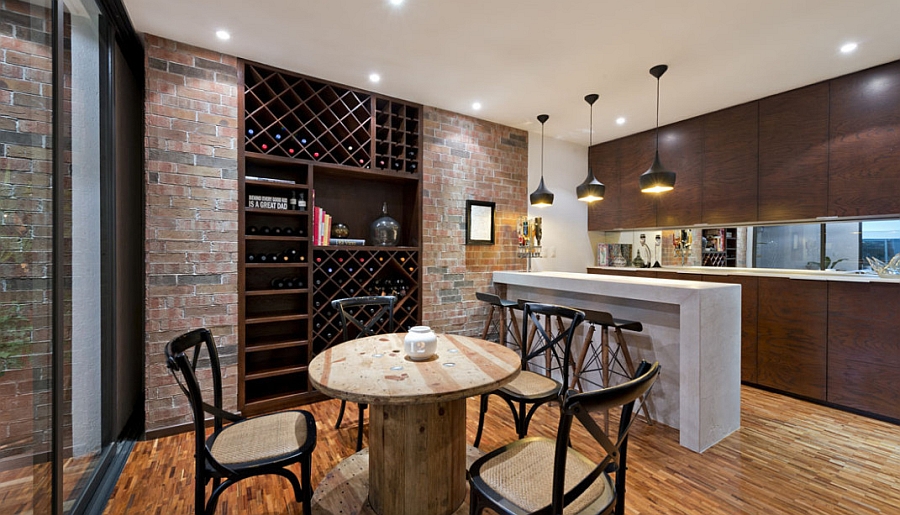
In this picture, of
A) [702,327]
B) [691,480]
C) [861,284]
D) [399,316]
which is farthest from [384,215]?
[861,284]

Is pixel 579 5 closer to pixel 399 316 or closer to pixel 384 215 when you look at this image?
pixel 384 215

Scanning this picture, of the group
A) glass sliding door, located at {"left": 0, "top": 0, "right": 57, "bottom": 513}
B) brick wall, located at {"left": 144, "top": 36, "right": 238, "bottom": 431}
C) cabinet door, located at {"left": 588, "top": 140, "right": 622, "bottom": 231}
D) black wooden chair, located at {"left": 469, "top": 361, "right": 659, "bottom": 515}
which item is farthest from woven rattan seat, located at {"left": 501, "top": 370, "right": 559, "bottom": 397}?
cabinet door, located at {"left": 588, "top": 140, "right": 622, "bottom": 231}

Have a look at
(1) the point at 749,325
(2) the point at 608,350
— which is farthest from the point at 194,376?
→ (1) the point at 749,325

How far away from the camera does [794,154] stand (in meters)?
3.18

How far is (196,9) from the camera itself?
7.07ft

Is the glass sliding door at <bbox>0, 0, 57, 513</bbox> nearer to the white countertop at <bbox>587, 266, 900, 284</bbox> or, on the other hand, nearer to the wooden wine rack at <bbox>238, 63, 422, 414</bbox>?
the wooden wine rack at <bbox>238, 63, 422, 414</bbox>

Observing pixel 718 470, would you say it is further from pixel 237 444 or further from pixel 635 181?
pixel 635 181

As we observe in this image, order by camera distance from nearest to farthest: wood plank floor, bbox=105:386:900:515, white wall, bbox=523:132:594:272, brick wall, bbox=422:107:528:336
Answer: wood plank floor, bbox=105:386:900:515 < brick wall, bbox=422:107:528:336 < white wall, bbox=523:132:594:272

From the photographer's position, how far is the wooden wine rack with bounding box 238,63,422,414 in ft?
9.34

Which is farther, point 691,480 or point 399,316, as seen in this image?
point 399,316

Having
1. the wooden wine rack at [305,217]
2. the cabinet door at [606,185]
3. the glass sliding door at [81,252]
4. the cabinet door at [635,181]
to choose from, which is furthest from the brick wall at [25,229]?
the cabinet door at [606,185]

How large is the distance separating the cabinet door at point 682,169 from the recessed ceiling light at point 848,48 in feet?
4.12

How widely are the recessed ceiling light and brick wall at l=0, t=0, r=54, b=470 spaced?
4392 millimetres

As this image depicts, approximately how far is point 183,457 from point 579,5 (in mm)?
3563
